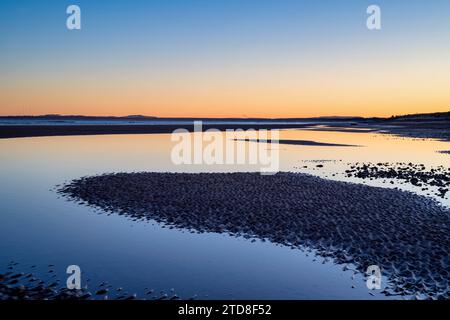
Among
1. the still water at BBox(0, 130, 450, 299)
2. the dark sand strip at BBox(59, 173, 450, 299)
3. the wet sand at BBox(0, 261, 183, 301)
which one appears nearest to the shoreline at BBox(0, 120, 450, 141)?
the dark sand strip at BBox(59, 173, 450, 299)

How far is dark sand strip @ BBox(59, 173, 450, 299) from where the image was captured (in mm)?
11859

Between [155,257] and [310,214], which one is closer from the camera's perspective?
[155,257]

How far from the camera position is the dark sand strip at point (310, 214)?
1186 centimetres

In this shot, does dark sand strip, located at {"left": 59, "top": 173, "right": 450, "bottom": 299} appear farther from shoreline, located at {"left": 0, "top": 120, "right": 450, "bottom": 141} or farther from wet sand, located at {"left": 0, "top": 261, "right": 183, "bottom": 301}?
shoreline, located at {"left": 0, "top": 120, "right": 450, "bottom": 141}

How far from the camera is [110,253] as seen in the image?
12.6 meters

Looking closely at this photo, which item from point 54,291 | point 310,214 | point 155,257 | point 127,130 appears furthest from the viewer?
point 127,130

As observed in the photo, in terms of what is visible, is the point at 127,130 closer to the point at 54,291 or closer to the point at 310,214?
the point at 310,214

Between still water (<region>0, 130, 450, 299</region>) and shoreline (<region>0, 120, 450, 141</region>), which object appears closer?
still water (<region>0, 130, 450, 299</region>)

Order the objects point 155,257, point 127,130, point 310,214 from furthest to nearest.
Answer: point 127,130 < point 310,214 < point 155,257

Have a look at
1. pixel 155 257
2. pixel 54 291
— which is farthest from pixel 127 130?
pixel 54 291

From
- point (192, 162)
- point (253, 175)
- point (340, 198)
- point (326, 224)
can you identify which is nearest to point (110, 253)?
point (326, 224)

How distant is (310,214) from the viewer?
55.0ft

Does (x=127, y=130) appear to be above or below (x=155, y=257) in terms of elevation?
above
